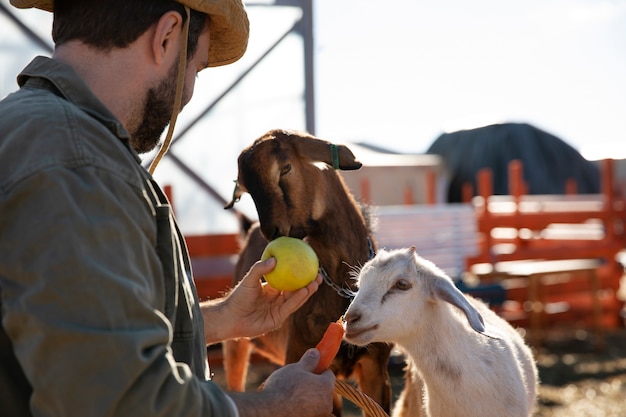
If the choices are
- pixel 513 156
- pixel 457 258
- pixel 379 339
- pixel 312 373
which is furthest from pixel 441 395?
pixel 513 156

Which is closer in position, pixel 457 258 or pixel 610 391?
pixel 610 391

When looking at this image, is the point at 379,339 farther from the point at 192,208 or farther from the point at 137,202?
the point at 192,208

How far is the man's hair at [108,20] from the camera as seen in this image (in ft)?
5.74

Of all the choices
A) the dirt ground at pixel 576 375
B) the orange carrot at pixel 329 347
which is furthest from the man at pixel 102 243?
the dirt ground at pixel 576 375

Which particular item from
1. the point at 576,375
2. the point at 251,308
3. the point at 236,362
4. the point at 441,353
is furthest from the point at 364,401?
the point at 576,375

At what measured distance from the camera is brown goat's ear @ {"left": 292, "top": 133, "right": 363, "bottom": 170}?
3680 mm

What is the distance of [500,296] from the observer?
8.77 metres

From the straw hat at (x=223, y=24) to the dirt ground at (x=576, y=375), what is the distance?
4.34 meters

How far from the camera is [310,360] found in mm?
1981

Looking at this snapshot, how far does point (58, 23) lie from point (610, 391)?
6702 mm

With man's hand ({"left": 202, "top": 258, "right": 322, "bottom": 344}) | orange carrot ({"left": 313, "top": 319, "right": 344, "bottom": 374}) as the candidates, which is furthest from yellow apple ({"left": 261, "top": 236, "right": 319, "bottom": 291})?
orange carrot ({"left": 313, "top": 319, "right": 344, "bottom": 374})

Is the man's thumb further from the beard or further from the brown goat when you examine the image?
the brown goat

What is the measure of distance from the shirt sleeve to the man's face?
0.47 metres

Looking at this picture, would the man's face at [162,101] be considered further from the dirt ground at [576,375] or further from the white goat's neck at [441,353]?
the dirt ground at [576,375]
